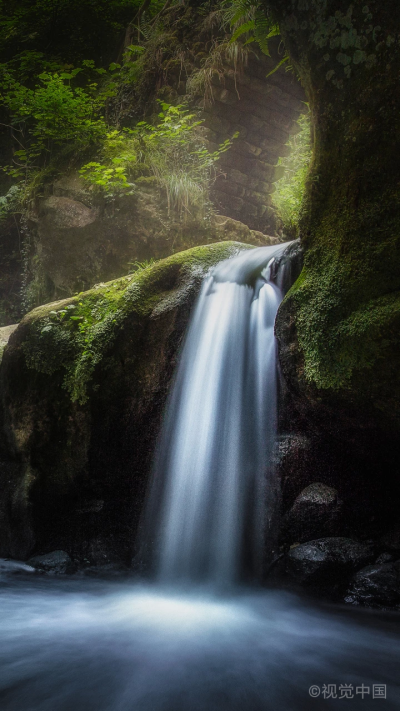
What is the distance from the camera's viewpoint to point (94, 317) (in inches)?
187

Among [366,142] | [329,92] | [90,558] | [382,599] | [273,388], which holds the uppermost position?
[329,92]

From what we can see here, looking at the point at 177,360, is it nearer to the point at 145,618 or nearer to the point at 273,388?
the point at 273,388

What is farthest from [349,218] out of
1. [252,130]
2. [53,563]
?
[252,130]

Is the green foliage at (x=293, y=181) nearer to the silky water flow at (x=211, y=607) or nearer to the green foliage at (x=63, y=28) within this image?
the silky water flow at (x=211, y=607)

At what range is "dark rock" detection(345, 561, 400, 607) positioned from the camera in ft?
10.2

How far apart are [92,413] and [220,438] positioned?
55.6 inches

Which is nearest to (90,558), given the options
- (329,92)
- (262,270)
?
(262,270)

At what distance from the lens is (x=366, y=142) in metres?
3.13

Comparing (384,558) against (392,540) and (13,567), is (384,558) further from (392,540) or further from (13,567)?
(13,567)

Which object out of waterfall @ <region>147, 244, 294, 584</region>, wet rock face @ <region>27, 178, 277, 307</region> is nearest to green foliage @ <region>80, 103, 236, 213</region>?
wet rock face @ <region>27, 178, 277, 307</region>

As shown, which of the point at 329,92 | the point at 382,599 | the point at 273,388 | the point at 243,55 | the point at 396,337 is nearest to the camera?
the point at 396,337

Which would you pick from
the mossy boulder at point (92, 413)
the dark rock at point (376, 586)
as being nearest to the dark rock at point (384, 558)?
the dark rock at point (376, 586)

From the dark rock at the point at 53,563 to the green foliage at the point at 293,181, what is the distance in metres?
4.85

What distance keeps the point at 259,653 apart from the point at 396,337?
210 cm
